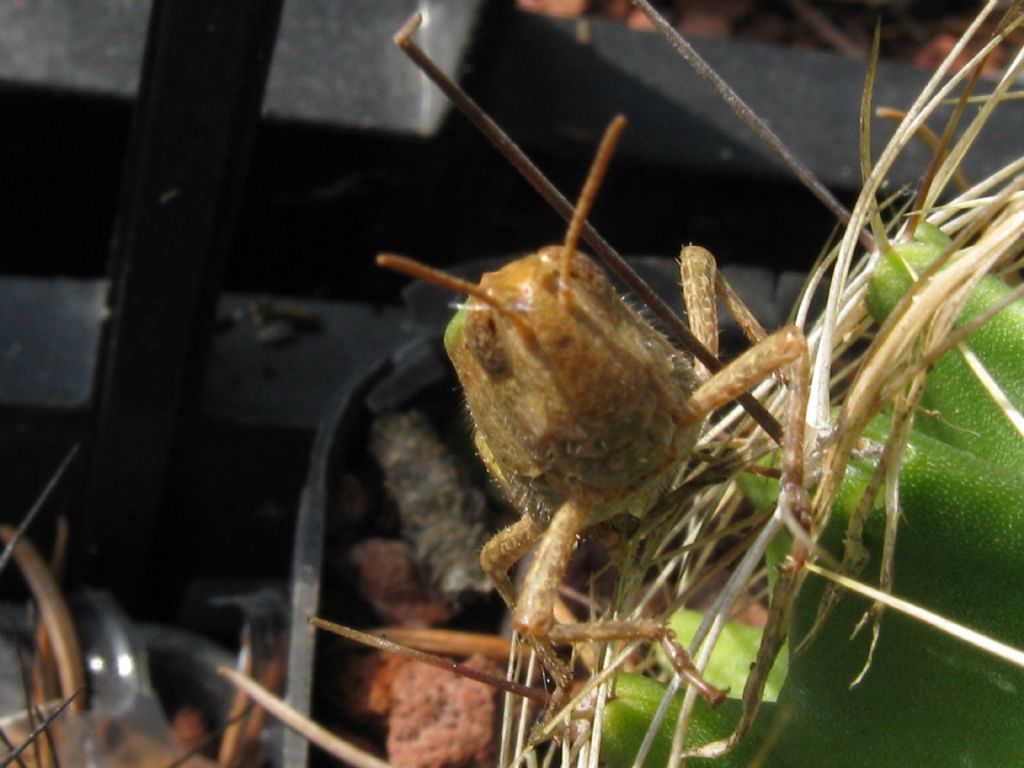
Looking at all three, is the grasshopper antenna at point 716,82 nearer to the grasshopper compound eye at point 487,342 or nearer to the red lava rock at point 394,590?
the grasshopper compound eye at point 487,342

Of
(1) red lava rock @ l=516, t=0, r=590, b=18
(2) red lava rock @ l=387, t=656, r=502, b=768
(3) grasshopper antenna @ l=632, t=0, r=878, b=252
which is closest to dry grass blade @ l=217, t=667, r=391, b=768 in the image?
(2) red lava rock @ l=387, t=656, r=502, b=768

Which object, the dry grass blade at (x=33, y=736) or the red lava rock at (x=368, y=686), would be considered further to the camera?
the red lava rock at (x=368, y=686)

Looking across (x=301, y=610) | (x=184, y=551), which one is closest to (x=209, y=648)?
(x=184, y=551)

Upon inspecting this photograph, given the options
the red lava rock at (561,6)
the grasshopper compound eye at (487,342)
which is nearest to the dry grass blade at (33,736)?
the grasshopper compound eye at (487,342)

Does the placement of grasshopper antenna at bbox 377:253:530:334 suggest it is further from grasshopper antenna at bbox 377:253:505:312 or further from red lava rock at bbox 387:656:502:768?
red lava rock at bbox 387:656:502:768

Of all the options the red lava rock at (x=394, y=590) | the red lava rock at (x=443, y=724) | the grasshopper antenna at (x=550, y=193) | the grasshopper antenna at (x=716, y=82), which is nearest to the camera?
the grasshopper antenna at (x=550, y=193)

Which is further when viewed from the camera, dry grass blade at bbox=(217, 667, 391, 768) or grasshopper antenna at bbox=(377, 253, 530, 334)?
dry grass blade at bbox=(217, 667, 391, 768)

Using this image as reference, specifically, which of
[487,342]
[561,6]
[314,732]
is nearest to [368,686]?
[314,732]
